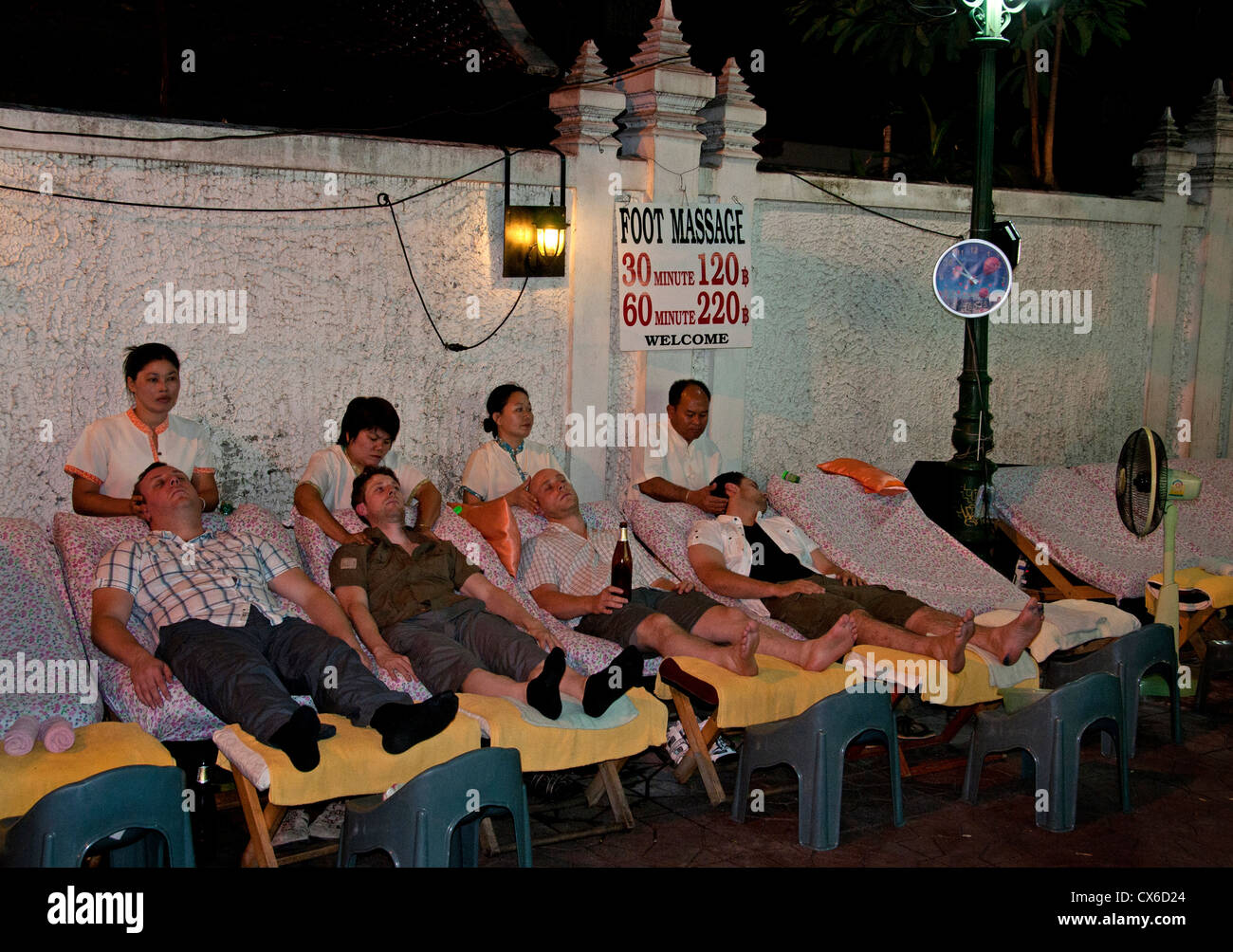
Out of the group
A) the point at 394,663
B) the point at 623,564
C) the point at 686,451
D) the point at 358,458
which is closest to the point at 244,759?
the point at 394,663

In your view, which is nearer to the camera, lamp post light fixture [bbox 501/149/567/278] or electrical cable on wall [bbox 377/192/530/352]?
electrical cable on wall [bbox 377/192/530/352]

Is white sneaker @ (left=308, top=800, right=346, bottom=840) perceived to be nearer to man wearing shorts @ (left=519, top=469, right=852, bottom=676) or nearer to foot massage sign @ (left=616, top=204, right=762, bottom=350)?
man wearing shorts @ (left=519, top=469, right=852, bottom=676)

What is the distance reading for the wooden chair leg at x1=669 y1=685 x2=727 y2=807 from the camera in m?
5.86

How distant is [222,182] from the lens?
7.16 metres

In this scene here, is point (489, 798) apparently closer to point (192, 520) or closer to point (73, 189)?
point (192, 520)

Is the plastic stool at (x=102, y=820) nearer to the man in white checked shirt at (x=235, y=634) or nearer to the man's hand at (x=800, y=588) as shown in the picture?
the man in white checked shirt at (x=235, y=634)

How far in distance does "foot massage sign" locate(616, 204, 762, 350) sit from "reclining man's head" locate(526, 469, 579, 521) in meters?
1.93

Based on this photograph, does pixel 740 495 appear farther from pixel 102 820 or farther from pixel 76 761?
pixel 102 820

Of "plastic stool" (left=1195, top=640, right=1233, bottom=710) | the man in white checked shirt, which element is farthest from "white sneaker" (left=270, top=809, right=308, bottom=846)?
"plastic stool" (left=1195, top=640, right=1233, bottom=710)

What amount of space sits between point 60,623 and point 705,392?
398cm

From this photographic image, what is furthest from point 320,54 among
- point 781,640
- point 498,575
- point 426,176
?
point 781,640

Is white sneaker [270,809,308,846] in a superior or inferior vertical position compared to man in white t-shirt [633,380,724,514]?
inferior

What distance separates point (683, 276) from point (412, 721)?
4.57 m

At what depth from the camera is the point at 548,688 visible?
17.2 ft
